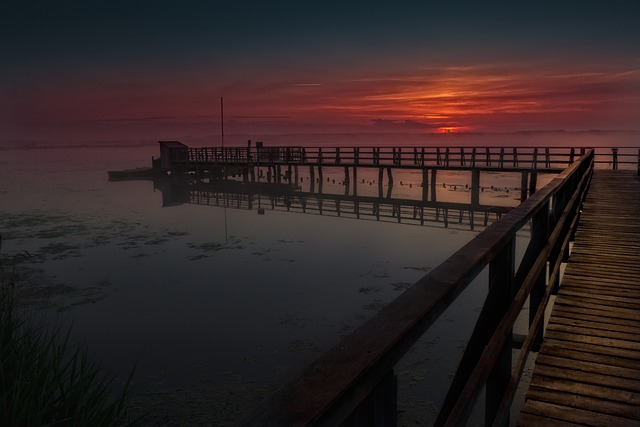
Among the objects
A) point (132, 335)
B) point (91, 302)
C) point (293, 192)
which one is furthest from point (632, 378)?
point (293, 192)

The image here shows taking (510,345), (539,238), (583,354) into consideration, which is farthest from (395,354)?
(583,354)

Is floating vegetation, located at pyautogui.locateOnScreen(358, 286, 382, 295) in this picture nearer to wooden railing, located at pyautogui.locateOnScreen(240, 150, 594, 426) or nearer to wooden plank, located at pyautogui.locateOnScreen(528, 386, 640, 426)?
wooden plank, located at pyautogui.locateOnScreen(528, 386, 640, 426)

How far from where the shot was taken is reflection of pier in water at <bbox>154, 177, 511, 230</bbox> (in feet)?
79.6

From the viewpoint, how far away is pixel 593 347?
388cm

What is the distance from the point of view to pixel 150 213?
2769 cm

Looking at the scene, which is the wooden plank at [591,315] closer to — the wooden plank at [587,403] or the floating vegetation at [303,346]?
the wooden plank at [587,403]

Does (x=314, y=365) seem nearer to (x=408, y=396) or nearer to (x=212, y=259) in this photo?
(x=408, y=396)

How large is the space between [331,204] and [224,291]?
18.2 metres

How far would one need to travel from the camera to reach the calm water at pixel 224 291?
862 centimetres

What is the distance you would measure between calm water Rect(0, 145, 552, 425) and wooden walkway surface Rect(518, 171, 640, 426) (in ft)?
10.4

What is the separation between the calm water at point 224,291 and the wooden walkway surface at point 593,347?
10.4ft

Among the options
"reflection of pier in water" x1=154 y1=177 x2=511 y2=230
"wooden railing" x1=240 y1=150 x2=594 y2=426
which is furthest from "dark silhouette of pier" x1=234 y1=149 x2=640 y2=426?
"reflection of pier in water" x1=154 y1=177 x2=511 y2=230

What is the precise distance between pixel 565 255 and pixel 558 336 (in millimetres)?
3547

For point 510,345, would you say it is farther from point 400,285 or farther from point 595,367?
point 400,285
